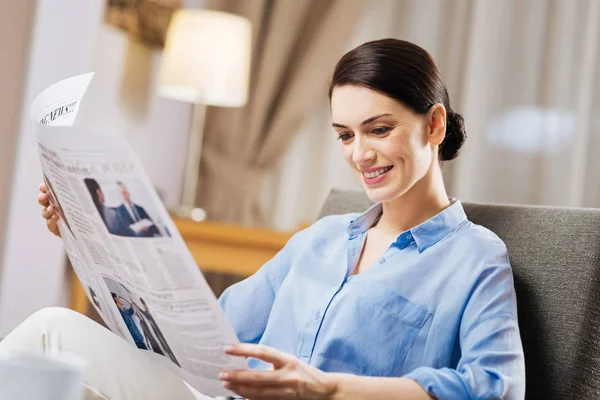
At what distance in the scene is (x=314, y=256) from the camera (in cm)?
131

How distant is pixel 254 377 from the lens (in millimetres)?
871

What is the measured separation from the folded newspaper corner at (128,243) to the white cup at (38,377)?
0.76ft

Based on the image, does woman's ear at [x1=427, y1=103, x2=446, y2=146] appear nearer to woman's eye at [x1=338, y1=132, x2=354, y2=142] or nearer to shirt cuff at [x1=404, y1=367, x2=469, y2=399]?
woman's eye at [x1=338, y1=132, x2=354, y2=142]

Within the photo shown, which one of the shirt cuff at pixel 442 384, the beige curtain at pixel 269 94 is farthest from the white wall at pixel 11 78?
the shirt cuff at pixel 442 384

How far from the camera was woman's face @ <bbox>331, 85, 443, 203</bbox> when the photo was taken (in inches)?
46.6

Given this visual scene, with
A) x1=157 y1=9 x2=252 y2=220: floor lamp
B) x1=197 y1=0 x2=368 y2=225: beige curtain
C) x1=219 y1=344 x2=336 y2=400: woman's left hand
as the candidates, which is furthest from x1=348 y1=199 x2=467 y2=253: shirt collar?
x1=197 y1=0 x2=368 y2=225: beige curtain

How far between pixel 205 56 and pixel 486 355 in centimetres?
202

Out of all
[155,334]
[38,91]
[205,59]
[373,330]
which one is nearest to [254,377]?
[155,334]

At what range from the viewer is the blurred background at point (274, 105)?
7.78 feet

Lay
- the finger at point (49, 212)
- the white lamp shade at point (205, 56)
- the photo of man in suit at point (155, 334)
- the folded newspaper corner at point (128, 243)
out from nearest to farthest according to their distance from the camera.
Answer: the folded newspaper corner at point (128, 243)
the photo of man in suit at point (155, 334)
the finger at point (49, 212)
the white lamp shade at point (205, 56)

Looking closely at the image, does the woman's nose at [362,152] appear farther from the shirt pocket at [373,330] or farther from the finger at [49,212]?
the finger at [49,212]

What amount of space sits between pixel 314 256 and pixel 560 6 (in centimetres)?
199

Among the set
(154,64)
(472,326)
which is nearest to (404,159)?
(472,326)

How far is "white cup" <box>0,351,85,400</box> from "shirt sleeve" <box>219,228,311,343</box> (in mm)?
778
